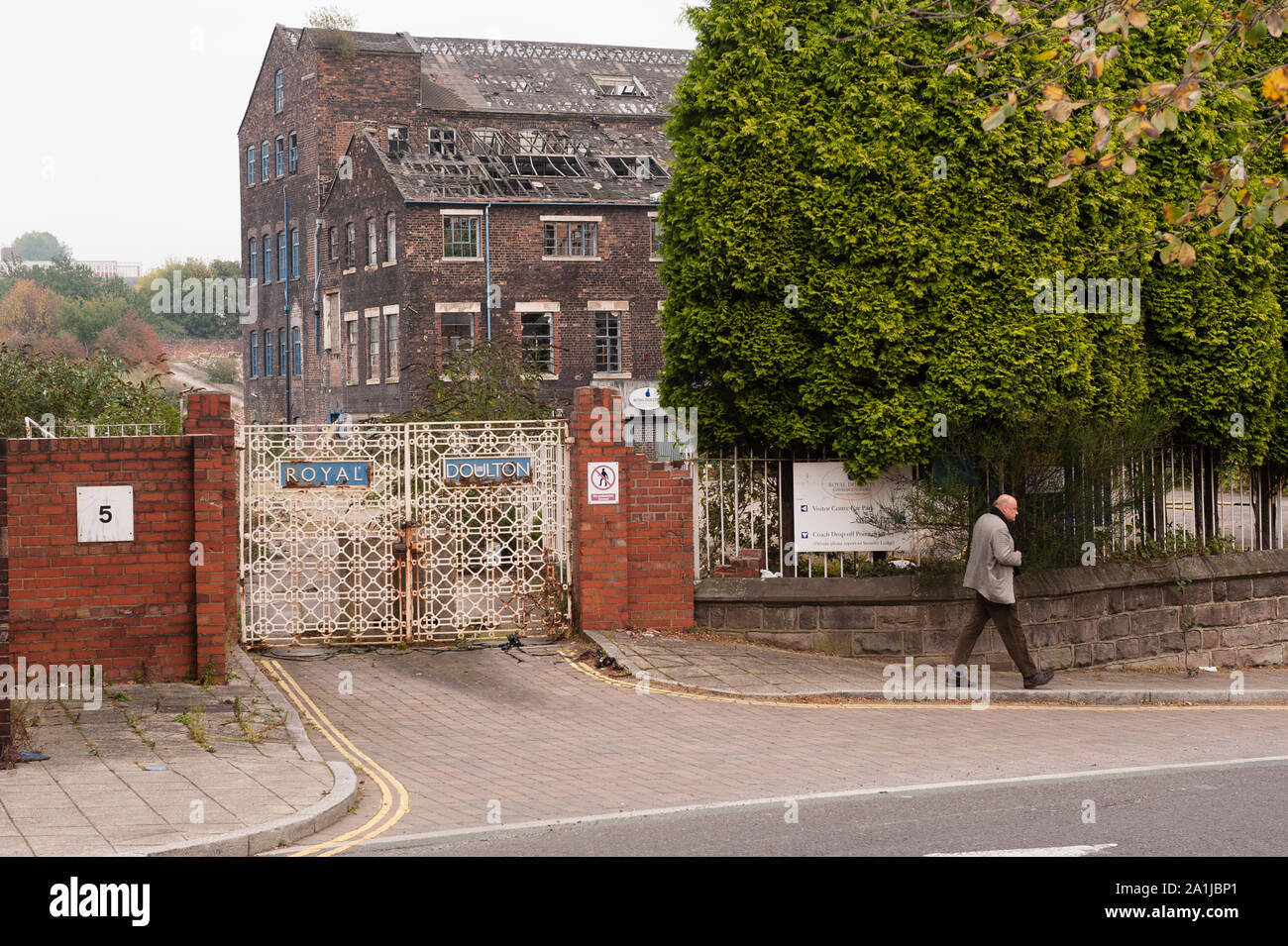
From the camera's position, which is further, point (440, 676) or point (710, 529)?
point (710, 529)

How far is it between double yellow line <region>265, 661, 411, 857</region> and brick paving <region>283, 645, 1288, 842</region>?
3.8 inches

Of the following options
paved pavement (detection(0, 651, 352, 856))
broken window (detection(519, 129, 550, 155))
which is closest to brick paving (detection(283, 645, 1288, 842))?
paved pavement (detection(0, 651, 352, 856))

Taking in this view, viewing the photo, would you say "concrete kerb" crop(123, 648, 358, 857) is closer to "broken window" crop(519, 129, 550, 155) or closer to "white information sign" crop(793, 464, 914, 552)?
"white information sign" crop(793, 464, 914, 552)

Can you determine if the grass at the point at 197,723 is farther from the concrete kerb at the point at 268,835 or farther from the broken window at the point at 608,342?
the broken window at the point at 608,342

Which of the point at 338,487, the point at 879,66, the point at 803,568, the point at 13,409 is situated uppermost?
the point at 879,66

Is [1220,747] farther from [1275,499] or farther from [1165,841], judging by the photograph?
[1275,499]

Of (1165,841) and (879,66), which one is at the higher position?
(879,66)

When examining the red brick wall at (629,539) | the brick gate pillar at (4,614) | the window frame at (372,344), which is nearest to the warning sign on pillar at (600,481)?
the red brick wall at (629,539)

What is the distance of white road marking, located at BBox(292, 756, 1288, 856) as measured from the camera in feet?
26.1

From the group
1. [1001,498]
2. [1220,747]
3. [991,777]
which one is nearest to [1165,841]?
[991,777]

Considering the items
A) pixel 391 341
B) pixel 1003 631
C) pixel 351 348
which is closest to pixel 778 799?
pixel 1003 631

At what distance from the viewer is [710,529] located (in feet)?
51.9

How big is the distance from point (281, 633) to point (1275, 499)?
41.9 ft

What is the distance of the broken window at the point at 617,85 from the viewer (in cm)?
6088
